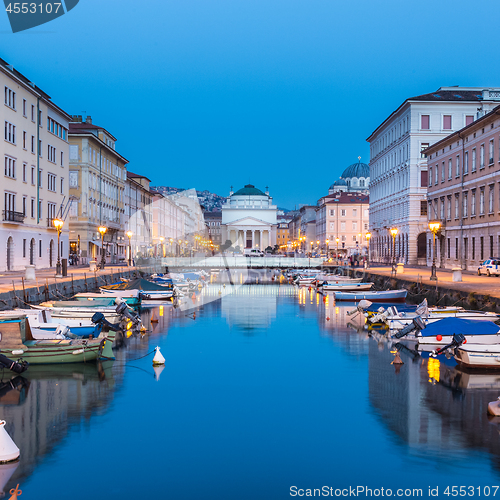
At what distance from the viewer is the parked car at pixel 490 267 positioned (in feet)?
152

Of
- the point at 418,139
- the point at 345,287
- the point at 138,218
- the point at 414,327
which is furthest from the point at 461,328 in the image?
the point at 138,218

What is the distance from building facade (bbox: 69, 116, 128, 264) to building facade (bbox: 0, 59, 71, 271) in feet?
25.3

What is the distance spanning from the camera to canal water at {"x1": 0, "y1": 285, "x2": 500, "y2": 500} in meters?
11.7

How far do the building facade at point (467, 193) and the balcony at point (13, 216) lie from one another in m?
38.3

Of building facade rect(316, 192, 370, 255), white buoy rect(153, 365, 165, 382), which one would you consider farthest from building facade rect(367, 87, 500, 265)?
building facade rect(316, 192, 370, 255)

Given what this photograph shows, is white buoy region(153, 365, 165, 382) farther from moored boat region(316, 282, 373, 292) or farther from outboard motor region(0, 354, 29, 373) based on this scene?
moored boat region(316, 282, 373, 292)

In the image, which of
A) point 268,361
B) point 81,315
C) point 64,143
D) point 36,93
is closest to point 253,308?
point 81,315

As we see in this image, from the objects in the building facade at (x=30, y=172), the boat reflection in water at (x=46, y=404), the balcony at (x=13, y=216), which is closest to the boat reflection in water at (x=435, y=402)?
the boat reflection in water at (x=46, y=404)

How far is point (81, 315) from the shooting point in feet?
97.5

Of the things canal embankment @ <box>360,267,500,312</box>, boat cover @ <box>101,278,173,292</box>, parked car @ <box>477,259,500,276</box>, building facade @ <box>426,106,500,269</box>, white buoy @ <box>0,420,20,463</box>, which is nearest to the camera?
white buoy @ <box>0,420,20,463</box>

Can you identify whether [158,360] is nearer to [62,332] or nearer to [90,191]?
[62,332]

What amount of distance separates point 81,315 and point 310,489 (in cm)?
2055

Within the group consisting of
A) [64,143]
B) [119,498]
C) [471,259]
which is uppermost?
[64,143]

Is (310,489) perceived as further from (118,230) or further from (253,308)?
(118,230)
